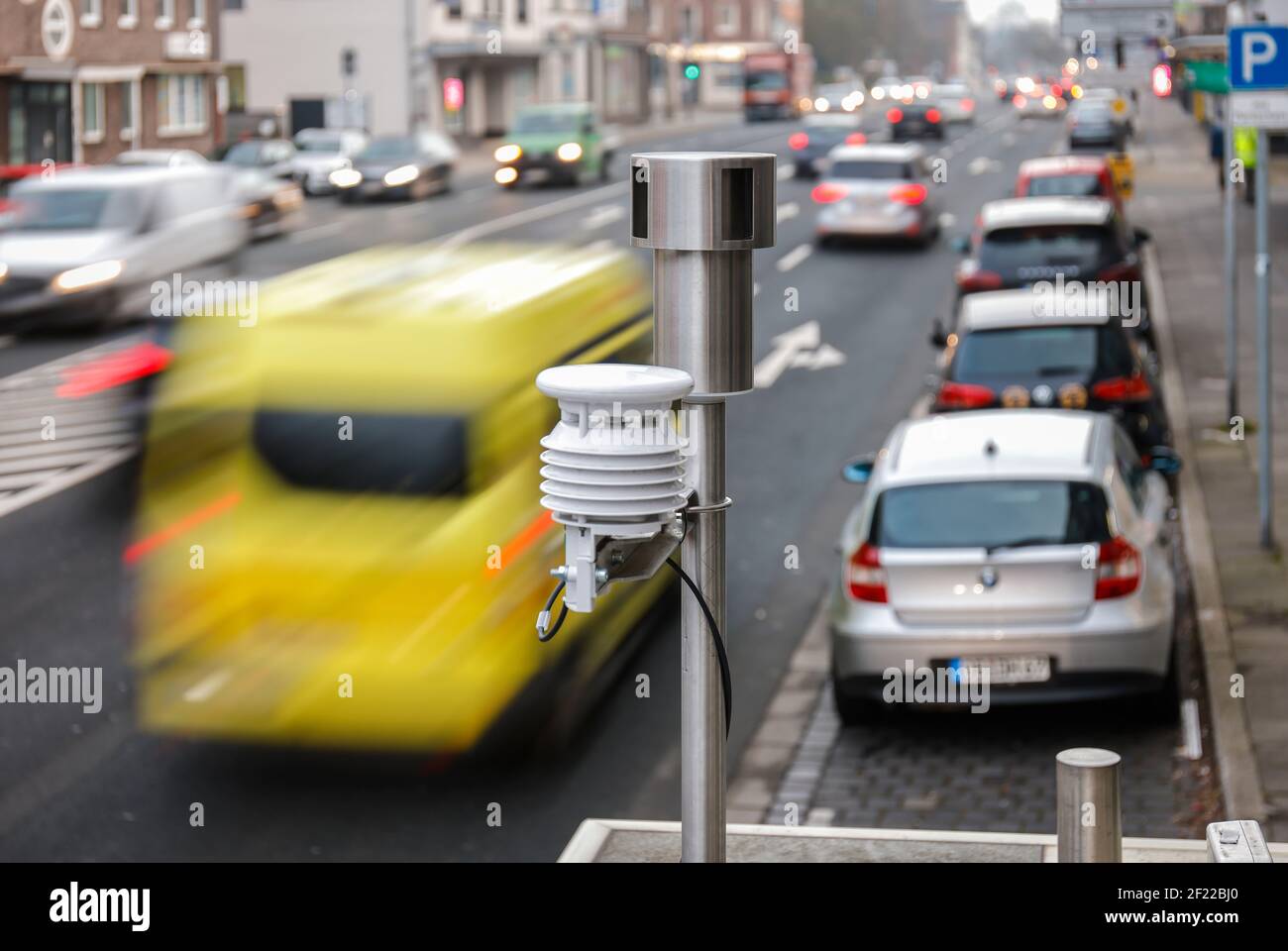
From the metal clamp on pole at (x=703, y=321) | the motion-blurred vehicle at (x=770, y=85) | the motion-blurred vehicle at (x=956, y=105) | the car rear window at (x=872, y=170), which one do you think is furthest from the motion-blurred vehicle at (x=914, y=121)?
the metal clamp on pole at (x=703, y=321)

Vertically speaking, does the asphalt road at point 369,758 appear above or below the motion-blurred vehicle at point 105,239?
below

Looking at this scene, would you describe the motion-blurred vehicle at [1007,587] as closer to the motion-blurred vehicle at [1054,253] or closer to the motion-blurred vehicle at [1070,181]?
the motion-blurred vehicle at [1054,253]

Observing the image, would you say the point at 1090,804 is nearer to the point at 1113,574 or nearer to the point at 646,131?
the point at 1113,574

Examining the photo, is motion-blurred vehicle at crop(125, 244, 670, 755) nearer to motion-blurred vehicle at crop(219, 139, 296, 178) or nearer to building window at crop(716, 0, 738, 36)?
motion-blurred vehicle at crop(219, 139, 296, 178)

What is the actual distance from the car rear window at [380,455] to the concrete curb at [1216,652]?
3.69 meters

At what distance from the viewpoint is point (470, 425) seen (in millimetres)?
8406

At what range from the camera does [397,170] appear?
42312 millimetres

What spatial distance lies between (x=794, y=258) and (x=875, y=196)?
72.6 inches

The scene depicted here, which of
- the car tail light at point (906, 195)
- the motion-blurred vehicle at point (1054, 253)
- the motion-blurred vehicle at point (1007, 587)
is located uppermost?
the car tail light at point (906, 195)

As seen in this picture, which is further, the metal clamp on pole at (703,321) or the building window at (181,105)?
the building window at (181,105)

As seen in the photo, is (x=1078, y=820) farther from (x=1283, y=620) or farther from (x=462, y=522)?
(x=1283, y=620)

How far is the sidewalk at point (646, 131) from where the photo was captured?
2223 inches

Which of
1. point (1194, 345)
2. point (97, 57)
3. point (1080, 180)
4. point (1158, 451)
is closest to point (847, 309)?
point (1080, 180)
